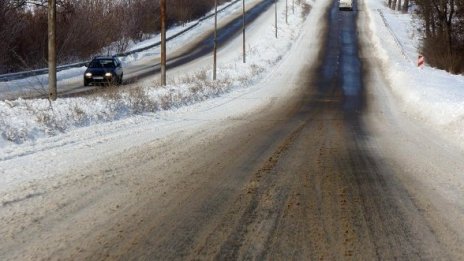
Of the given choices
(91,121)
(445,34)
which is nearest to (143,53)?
(445,34)

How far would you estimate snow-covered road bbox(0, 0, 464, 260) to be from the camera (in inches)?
185

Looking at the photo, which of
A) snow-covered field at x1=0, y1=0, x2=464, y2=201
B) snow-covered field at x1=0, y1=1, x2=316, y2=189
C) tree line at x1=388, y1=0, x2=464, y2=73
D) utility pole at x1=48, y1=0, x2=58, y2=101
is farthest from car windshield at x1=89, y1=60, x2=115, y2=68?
tree line at x1=388, y1=0, x2=464, y2=73

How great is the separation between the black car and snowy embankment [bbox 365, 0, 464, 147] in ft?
51.1

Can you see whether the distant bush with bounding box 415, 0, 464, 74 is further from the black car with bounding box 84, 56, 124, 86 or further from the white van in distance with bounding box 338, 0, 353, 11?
the white van in distance with bounding box 338, 0, 353, 11

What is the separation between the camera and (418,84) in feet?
82.7

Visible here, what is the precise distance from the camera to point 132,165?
317 inches

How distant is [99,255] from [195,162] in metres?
4.22

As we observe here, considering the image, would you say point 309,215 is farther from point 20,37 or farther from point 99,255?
point 20,37

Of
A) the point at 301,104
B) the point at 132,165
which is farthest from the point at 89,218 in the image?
the point at 301,104

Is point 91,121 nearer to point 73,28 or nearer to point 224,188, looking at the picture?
point 224,188

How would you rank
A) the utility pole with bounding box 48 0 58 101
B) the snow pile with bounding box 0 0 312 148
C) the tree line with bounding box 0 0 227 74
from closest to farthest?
1. the snow pile with bounding box 0 0 312 148
2. the utility pole with bounding box 48 0 58 101
3. the tree line with bounding box 0 0 227 74

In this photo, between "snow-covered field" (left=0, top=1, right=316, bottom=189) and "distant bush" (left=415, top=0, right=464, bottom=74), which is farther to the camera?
"distant bush" (left=415, top=0, right=464, bottom=74)

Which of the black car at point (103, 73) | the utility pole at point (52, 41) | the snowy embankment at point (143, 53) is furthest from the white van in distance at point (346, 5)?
the utility pole at point (52, 41)

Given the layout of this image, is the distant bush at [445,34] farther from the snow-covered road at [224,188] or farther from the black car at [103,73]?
the snow-covered road at [224,188]
